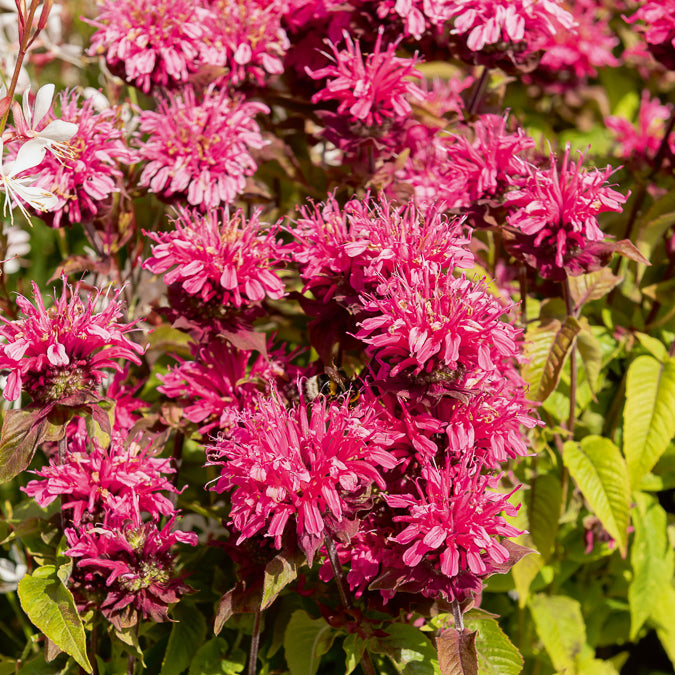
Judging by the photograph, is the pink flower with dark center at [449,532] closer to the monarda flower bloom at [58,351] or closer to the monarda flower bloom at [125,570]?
the monarda flower bloom at [125,570]

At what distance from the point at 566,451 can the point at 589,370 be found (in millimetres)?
166

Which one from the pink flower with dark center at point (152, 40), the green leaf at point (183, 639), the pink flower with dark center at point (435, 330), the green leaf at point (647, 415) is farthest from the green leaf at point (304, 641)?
the pink flower with dark center at point (152, 40)

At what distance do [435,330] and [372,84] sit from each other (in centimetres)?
56

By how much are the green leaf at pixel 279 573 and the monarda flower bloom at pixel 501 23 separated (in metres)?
0.95

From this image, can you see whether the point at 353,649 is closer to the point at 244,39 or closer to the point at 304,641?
the point at 304,641

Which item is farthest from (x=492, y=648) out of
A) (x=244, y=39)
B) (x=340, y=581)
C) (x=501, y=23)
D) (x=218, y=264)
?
(x=244, y=39)

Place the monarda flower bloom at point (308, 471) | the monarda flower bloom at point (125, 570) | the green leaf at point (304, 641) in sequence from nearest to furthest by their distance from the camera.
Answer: the monarda flower bloom at point (308, 471)
the monarda flower bloom at point (125, 570)
the green leaf at point (304, 641)

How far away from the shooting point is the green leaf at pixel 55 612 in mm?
1073

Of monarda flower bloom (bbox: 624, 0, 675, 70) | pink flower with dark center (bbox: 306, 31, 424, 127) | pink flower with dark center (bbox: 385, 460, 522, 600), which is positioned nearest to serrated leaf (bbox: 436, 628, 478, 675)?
pink flower with dark center (bbox: 385, 460, 522, 600)

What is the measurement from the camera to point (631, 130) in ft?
7.09

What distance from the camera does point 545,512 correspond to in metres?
1.54

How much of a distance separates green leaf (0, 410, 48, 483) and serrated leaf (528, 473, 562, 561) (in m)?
0.93

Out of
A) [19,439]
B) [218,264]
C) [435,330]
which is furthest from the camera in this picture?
[218,264]

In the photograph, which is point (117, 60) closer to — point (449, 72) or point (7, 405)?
point (7, 405)
